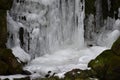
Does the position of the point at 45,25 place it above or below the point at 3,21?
below

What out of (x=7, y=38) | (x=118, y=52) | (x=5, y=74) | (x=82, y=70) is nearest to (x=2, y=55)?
(x=5, y=74)

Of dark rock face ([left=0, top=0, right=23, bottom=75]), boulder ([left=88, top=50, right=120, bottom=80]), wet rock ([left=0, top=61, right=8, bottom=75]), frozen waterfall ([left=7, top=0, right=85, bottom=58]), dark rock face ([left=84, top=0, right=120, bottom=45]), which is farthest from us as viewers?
dark rock face ([left=84, top=0, right=120, bottom=45])

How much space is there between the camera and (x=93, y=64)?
18.1 m

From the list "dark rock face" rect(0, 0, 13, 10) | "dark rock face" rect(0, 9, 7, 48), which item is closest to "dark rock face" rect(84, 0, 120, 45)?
"dark rock face" rect(0, 0, 13, 10)

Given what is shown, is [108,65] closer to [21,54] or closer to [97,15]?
[21,54]

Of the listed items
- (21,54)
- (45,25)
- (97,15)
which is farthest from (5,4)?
(97,15)

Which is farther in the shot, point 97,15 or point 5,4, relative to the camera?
point 97,15

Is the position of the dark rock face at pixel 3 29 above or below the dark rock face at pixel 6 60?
above

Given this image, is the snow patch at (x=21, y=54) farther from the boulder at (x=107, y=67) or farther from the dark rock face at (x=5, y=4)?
the boulder at (x=107, y=67)

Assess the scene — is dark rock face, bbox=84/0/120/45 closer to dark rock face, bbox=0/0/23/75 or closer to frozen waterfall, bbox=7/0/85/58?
frozen waterfall, bbox=7/0/85/58

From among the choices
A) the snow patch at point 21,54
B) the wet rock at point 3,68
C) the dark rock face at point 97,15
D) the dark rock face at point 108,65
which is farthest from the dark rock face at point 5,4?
the dark rock face at point 97,15

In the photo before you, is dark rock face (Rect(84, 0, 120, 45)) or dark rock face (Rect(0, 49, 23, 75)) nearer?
dark rock face (Rect(0, 49, 23, 75))

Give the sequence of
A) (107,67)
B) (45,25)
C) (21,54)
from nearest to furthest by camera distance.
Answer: (107,67)
(21,54)
(45,25)

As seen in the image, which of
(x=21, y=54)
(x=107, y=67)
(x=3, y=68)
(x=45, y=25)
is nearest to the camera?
(x=107, y=67)
